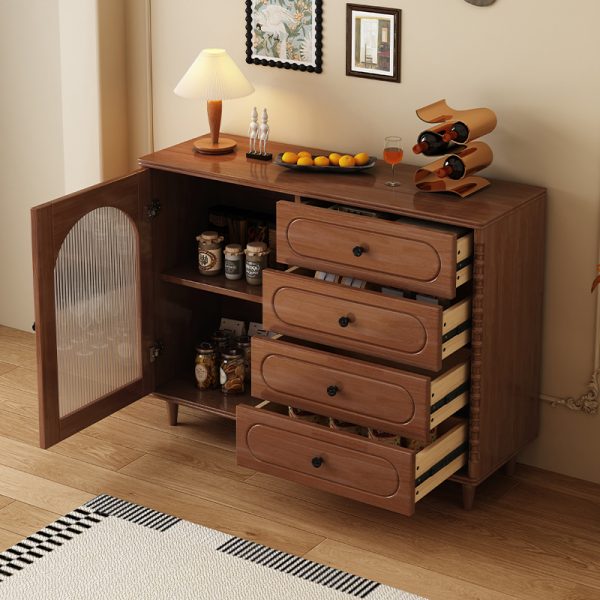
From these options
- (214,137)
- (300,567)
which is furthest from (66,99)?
(300,567)

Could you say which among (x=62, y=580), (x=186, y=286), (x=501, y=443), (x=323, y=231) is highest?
(x=323, y=231)

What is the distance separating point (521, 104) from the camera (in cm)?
330

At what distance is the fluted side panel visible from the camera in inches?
129

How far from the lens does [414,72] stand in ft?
11.3

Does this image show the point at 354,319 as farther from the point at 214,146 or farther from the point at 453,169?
the point at 214,146

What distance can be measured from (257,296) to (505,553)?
941 mm

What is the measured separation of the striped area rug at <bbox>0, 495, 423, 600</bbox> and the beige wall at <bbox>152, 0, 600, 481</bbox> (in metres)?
0.83

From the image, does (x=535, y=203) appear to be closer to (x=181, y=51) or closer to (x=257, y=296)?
(x=257, y=296)

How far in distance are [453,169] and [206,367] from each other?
3.30 ft

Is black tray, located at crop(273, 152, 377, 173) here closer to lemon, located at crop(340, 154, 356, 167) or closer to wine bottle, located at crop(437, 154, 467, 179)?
lemon, located at crop(340, 154, 356, 167)

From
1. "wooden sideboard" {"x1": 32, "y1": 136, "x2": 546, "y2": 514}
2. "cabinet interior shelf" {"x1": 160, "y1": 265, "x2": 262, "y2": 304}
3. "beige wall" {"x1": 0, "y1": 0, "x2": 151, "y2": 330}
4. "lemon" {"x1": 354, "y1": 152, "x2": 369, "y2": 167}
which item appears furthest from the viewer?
"beige wall" {"x1": 0, "y1": 0, "x2": 151, "y2": 330}

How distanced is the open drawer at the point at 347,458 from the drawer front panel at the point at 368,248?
0.40 meters

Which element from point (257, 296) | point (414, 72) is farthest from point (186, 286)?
point (414, 72)

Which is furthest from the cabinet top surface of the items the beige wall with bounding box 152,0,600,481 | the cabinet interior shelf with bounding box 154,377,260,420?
the cabinet interior shelf with bounding box 154,377,260,420
